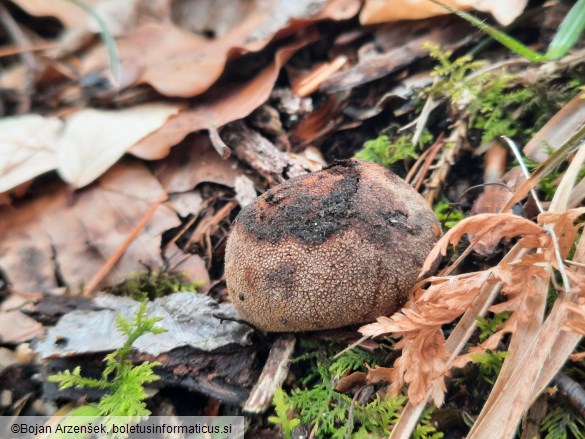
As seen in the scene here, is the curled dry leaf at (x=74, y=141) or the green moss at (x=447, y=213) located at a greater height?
the green moss at (x=447, y=213)

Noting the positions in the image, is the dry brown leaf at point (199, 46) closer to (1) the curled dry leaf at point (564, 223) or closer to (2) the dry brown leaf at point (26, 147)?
(2) the dry brown leaf at point (26, 147)

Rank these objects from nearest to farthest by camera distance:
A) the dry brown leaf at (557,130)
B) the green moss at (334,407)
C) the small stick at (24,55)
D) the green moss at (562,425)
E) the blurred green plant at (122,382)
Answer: the green moss at (562,425) < the green moss at (334,407) < the blurred green plant at (122,382) < the dry brown leaf at (557,130) < the small stick at (24,55)

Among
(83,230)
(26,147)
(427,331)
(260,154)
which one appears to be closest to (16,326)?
(83,230)

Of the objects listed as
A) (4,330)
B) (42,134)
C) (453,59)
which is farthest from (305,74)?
Result: (4,330)

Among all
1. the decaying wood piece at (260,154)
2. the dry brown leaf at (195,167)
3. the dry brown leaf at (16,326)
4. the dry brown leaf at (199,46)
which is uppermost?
the dry brown leaf at (199,46)

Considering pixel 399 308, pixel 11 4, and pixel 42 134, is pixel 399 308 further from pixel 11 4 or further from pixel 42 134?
pixel 11 4

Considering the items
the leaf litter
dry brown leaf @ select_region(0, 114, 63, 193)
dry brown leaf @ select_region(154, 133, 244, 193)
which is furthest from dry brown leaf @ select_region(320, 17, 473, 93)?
dry brown leaf @ select_region(0, 114, 63, 193)

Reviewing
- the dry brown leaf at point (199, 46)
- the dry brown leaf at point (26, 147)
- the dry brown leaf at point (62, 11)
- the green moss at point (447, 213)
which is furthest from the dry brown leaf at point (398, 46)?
the dry brown leaf at point (62, 11)
